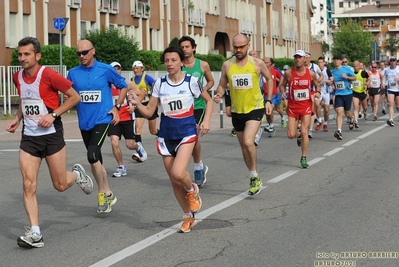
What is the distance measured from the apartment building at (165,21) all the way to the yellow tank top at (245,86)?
2091 cm

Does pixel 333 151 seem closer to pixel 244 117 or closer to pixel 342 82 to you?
pixel 342 82

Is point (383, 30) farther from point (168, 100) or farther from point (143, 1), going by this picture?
point (168, 100)

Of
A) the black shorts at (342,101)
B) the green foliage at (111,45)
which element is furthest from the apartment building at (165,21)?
the black shorts at (342,101)

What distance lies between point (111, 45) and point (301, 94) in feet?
85.1

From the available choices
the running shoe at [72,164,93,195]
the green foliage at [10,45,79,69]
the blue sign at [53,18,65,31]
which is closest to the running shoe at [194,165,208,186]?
the running shoe at [72,164,93,195]

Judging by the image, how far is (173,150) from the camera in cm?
926

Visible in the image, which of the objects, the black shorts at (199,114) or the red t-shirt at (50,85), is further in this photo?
the black shorts at (199,114)

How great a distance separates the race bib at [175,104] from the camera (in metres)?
9.27

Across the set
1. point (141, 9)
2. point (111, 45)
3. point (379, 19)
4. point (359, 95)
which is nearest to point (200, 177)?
point (359, 95)

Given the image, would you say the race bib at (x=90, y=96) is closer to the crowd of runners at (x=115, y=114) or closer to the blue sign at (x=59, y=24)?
the crowd of runners at (x=115, y=114)

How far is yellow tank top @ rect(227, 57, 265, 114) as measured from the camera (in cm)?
1226

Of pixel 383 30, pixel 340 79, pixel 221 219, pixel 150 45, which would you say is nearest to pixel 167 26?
pixel 150 45

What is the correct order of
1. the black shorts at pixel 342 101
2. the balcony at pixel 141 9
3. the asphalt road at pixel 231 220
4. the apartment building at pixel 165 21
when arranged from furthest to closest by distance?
the balcony at pixel 141 9 < the apartment building at pixel 165 21 < the black shorts at pixel 342 101 < the asphalt road at pixel 231 220

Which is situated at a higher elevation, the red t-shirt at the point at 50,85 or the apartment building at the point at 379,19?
the apartment building at the point at 379,19
